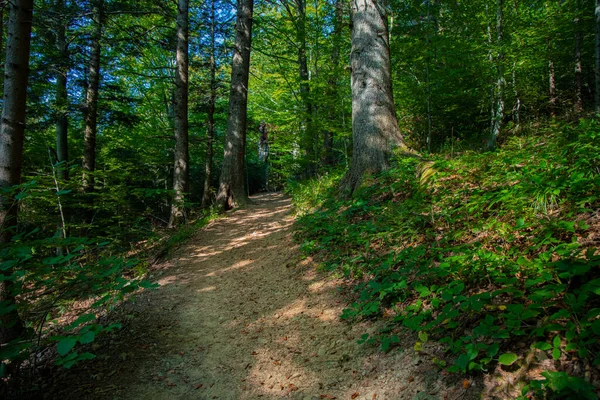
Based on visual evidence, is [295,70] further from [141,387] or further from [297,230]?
[141,387]

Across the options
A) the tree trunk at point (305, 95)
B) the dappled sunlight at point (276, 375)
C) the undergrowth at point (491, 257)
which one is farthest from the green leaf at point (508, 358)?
the tree trunk at point (305, 95)

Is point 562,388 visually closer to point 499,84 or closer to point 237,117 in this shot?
→ point 499,84

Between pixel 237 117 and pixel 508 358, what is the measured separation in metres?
9.60

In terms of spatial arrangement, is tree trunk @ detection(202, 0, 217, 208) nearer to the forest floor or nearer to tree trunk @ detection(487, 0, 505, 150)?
the forest floor

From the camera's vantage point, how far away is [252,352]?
2949 mm

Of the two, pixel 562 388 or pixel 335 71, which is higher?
pixel 335 71

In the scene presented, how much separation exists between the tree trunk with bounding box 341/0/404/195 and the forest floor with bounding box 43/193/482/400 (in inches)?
97.2

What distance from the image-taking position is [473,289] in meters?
2.22

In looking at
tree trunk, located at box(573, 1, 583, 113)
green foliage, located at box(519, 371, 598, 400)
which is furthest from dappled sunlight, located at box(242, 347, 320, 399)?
tree trunk, located at box(573, 1, 583, 113)

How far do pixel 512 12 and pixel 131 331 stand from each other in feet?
38.7

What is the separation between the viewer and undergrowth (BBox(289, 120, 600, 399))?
5.16 ft

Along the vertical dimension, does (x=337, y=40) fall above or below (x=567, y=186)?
above

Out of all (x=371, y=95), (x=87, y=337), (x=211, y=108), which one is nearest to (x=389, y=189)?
(x=371, y=95)

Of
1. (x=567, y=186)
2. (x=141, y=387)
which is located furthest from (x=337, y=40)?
(x=141, y=387)
